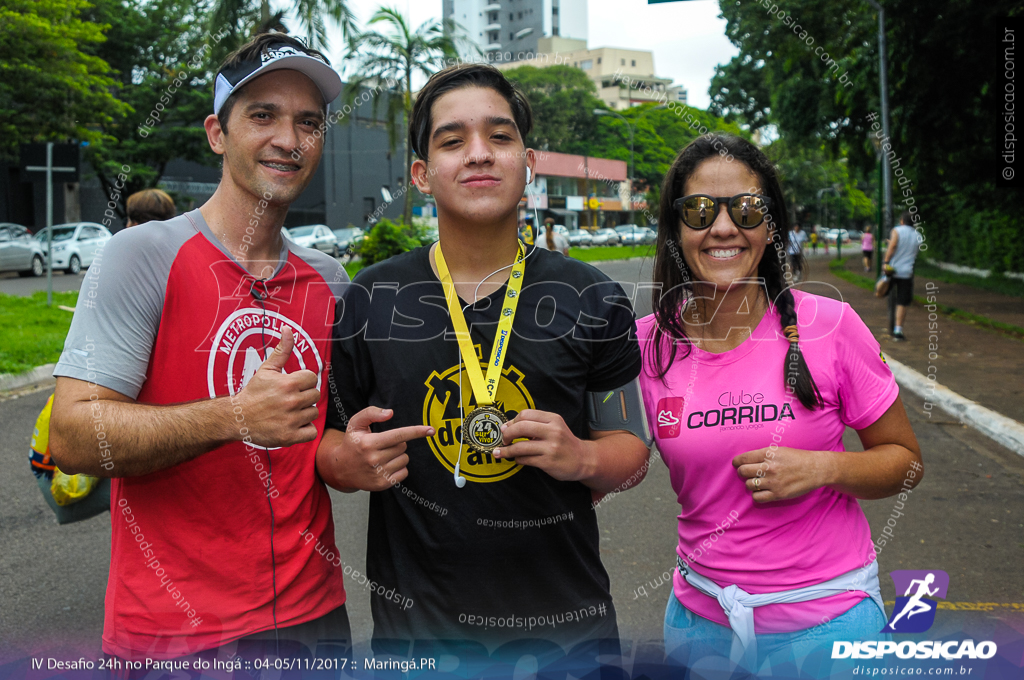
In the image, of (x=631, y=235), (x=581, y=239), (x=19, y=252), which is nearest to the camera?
(x=19, y=252)

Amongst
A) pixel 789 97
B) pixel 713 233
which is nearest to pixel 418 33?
pixel 789 97

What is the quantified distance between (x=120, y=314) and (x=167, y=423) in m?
0.28

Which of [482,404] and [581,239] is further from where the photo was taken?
[581,239]

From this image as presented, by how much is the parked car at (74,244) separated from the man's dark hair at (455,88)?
963 inches

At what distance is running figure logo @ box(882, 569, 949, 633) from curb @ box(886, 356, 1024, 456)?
5562mm

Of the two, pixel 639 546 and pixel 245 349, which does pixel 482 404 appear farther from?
pixel 639 546

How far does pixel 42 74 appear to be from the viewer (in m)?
18.3

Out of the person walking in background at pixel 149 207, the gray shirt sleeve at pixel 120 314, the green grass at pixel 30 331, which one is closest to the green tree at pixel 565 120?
the green grass at pixel 30 331

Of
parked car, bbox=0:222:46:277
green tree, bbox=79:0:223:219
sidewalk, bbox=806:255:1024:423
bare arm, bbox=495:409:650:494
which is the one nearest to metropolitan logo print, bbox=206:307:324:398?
bare arm, bbox=495:409:650:494

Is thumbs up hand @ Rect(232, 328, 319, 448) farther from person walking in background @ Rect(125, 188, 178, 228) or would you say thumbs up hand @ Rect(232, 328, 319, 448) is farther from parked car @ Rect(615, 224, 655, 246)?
parked car @ Rect(615, 224, 655, 246)

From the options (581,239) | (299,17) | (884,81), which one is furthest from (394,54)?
(581,239)

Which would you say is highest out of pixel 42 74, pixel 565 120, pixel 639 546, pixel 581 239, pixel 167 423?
pixel 565 120

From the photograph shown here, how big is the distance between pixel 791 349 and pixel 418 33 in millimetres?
15762

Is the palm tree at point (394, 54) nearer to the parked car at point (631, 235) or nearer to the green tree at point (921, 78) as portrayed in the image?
the green tree at point (921, 78)
